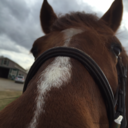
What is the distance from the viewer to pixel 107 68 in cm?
154

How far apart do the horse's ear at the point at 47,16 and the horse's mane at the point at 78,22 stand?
0.55 meters

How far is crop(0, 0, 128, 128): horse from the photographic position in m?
0.86

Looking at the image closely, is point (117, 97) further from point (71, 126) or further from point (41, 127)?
point (41, 127)

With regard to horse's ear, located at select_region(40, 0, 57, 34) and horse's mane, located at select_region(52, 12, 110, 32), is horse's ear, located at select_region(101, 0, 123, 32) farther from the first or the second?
horse's ear, located at select_region(40, 0, 57, 34)

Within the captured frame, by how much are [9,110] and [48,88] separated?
1.14ft

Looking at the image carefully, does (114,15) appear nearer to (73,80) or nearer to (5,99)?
(73,80)

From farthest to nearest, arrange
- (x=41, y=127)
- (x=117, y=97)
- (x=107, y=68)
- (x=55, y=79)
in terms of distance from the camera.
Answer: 1. (x=117, y=97)
2. (x=107, y=68)
3. (x=55, y=79)
4. (x=41, y=127)

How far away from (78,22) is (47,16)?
37.6 inches

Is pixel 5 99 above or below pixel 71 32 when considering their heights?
below

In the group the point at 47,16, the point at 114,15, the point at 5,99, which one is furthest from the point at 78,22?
the point at 5,99

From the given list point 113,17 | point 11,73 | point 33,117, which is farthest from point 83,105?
point 11,73

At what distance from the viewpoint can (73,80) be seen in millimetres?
1142

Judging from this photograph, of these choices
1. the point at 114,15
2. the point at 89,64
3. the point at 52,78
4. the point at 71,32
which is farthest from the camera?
the point at 114,15

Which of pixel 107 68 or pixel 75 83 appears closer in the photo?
pixel 75 83
